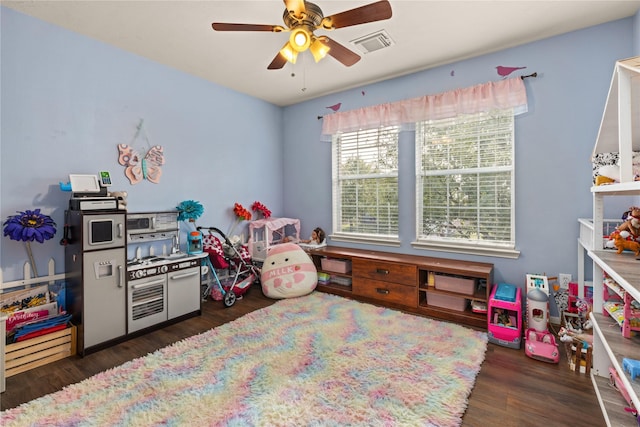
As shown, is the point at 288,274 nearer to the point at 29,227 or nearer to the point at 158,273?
the point at 158,273

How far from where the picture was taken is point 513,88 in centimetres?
291

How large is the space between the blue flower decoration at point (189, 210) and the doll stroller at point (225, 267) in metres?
0.20

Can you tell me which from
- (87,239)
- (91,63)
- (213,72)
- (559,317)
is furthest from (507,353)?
(91,63)

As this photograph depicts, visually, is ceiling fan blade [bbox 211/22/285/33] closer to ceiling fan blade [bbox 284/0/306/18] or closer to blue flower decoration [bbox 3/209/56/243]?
ceiling fan blade [bbox 284/0/306/18]

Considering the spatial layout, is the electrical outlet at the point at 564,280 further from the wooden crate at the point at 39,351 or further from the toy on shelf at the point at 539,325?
the wooden crate at the point at 39,351

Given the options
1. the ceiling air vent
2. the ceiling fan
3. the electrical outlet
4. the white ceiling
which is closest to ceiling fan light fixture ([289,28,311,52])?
the ceiling fan

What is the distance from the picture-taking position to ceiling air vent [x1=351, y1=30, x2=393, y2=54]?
108 inches

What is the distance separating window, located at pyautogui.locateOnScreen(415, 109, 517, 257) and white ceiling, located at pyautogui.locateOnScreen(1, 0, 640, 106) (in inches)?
29.3

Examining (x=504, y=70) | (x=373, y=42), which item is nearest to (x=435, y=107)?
(x=504, y=70)

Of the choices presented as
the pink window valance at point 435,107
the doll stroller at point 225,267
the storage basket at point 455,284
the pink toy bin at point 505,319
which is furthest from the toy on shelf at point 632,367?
the doll stroller at point 225,267

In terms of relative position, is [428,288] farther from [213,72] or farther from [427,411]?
[213,72]

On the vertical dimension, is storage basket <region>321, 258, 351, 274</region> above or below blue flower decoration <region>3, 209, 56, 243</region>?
below

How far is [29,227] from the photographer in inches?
88.2

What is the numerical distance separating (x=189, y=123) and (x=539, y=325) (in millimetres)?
4160
